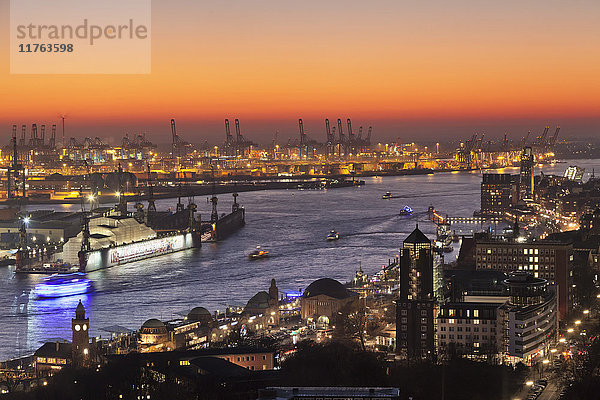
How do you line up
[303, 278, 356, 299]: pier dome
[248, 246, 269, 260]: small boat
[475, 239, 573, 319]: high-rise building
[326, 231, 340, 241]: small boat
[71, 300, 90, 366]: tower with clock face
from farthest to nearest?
[326, 231, 340, 241]: small boat → [248, 246, 269, 260]: small boat → [475, 239, 573, 319]: high-rise building → [303, 278, 356, 299]: pier dome → [71, 300, 90, 366]: tower with clock face

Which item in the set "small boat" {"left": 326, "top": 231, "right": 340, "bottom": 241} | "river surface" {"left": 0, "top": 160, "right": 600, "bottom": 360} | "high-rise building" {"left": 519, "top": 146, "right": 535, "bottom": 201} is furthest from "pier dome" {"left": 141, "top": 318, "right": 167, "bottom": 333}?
"high-rise building" {"left": 519, "top": 146, "right": 535, "bottom": 201}

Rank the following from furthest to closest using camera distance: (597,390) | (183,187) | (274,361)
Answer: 1. (183,187)
2. (274,361)
3. (597,390)

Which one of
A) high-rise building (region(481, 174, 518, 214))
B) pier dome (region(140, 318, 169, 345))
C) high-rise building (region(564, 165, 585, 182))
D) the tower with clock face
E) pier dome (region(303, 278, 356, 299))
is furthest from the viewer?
high-rise building (region(564, 165, 585, 182))

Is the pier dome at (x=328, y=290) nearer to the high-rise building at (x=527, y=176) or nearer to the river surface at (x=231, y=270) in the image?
the river surface at (x=231, y=270)

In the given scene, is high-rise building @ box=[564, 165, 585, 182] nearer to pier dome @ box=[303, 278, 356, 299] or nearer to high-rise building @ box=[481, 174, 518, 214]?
high-rise building @ box=[481, 174, 518, 214]

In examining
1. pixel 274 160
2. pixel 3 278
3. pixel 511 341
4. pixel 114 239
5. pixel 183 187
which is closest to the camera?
pixel 511 341

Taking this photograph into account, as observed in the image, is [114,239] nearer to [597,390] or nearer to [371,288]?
[371,288]

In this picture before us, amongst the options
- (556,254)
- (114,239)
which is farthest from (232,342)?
(114,239)
